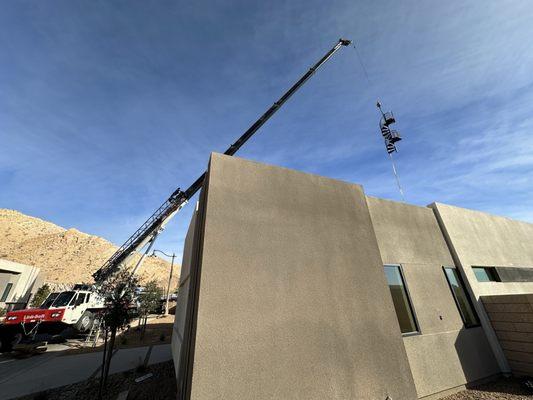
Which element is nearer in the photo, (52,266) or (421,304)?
A: (421,304)

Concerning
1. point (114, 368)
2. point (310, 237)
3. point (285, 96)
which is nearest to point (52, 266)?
point (114, 368)

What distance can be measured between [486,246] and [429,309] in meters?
5.32

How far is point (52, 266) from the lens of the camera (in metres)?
53.2

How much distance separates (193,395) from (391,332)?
4.64 meters

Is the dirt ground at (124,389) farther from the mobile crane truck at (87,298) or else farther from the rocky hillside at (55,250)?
the rocky hillside at (55,250)

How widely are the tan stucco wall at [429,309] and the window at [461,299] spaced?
23cm

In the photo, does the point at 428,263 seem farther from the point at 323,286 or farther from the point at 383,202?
the point at 323,286

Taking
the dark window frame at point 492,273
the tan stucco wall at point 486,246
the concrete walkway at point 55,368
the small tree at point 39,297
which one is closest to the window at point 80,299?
the concrete walkway at point 55,368

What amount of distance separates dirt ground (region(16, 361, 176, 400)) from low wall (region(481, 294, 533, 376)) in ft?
34.4

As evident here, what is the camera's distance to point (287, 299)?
16.3ft

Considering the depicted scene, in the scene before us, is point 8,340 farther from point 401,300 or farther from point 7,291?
point 401,300

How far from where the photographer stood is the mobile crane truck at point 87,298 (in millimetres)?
12648

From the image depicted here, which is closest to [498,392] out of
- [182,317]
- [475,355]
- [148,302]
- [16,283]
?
[475,355]

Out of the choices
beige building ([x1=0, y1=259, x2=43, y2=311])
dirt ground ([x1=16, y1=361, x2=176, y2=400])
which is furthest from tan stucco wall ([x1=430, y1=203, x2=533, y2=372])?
beige building ([x1=0, y1=259, x2=43, y2=311])
